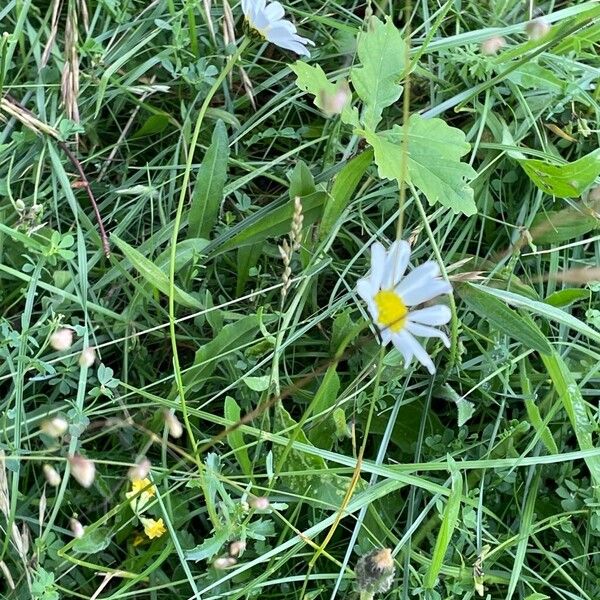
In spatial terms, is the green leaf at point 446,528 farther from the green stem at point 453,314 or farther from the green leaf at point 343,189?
the green leaf at point 343,189

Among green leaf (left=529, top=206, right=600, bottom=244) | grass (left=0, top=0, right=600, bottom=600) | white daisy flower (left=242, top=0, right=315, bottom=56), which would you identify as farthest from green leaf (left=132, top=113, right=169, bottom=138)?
green leaf (left=529, top=206, right=600, bottom=244)

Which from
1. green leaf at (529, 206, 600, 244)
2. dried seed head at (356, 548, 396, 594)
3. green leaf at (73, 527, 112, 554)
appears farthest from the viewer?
green leaf at (529, 206, 600, 244)

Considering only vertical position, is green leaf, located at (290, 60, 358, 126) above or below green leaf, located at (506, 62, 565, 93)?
above

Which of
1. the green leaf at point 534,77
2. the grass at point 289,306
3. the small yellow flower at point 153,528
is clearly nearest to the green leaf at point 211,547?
the grass at point 289,306

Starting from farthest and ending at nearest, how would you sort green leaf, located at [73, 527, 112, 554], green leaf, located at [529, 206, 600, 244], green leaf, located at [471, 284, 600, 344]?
green leaf, located at [529, 206, 600, 244]
green leaf, located at [471, 284, 600, 344]
green leaf, located at [73, 527, 112, 554]

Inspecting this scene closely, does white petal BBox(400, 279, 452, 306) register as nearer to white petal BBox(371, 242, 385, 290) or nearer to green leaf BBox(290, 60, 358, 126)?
white petal BBox(371, 242, 385, 290)

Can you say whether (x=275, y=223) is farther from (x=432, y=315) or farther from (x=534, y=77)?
(x=534, y=77)

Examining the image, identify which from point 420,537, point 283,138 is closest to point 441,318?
point 420,537
